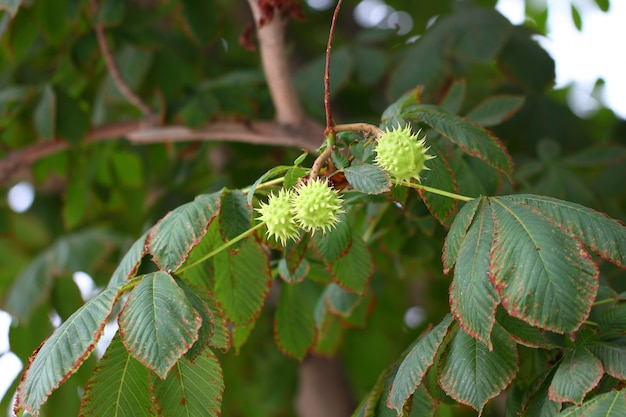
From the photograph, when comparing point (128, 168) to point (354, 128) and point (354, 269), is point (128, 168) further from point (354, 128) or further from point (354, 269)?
point (354, 128)

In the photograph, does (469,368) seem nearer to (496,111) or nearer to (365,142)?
(365,142)

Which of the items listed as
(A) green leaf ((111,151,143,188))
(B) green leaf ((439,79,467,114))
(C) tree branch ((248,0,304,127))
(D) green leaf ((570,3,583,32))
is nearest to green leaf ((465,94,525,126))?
(B) green leaf ((439,79,467,114))

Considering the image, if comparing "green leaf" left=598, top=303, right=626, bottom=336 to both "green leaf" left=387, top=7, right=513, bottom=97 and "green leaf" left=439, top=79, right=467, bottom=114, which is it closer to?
"green leaf" left=439, top=79, right=467, bottom=114

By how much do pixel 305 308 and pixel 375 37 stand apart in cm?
97

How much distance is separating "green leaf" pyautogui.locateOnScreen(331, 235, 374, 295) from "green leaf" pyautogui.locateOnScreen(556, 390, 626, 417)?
427 mm

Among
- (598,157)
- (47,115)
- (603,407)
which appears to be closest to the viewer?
(603,407)

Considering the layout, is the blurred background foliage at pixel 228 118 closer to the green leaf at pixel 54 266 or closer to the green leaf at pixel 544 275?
the green leaf at pixel 54 266

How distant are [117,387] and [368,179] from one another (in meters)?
0.40

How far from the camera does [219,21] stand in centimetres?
183

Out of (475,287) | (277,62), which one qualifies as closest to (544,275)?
(475,287)

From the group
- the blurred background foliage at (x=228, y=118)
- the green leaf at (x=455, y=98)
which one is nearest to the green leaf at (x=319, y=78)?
the blurred background foliage at (x=228, y=118)

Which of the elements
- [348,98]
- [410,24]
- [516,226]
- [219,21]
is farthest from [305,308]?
[410,24]

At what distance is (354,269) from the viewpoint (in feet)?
3.65

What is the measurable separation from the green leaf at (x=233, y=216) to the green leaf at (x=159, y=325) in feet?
0.40
